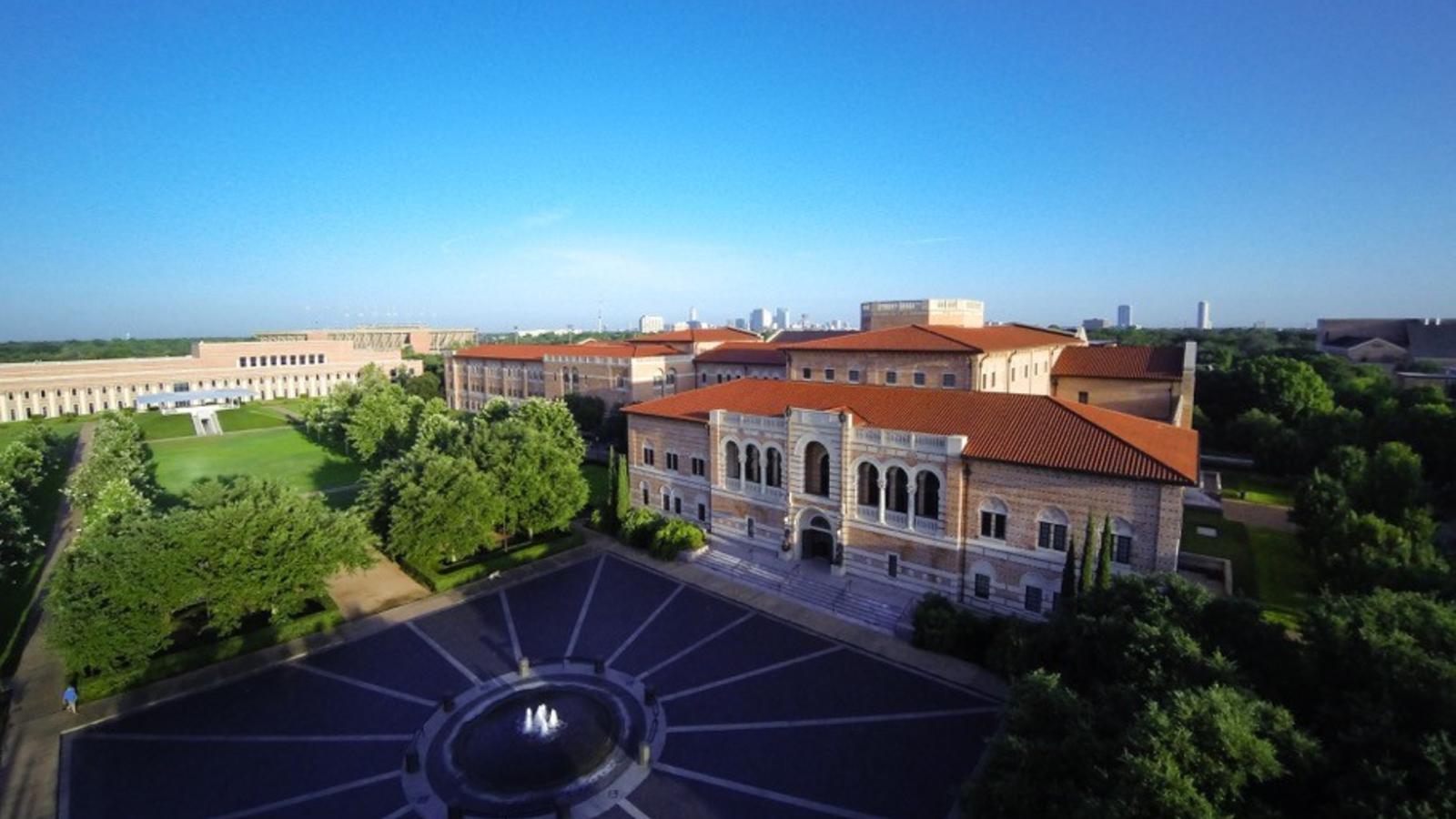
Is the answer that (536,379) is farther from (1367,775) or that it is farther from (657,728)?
(1367,775)

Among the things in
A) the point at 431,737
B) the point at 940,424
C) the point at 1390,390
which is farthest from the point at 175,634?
the point at 1390,390

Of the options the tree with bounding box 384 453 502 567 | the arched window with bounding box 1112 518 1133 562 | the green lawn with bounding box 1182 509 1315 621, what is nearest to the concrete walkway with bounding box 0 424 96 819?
the tree with bounding box 384 453 502 567

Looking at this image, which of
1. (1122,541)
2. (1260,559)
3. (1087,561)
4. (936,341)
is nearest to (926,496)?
(1087,561)

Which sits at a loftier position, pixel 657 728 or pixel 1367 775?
pixel 1367 775

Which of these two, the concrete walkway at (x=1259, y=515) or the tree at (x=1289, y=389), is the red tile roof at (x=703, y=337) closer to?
the concrete walkway at (x=1259, y=515)

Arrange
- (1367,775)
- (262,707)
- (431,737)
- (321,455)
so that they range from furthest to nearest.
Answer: (321,455) → (262,707) → (431,737) → (1367,775)

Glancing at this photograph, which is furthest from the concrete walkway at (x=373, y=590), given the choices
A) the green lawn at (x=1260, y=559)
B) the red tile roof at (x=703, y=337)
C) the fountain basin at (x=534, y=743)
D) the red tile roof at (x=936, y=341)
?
the red tile roof at (x=703, y=337)

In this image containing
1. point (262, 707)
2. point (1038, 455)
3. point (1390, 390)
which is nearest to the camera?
point (262, 707)

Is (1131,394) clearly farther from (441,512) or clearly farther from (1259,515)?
(441,512)
